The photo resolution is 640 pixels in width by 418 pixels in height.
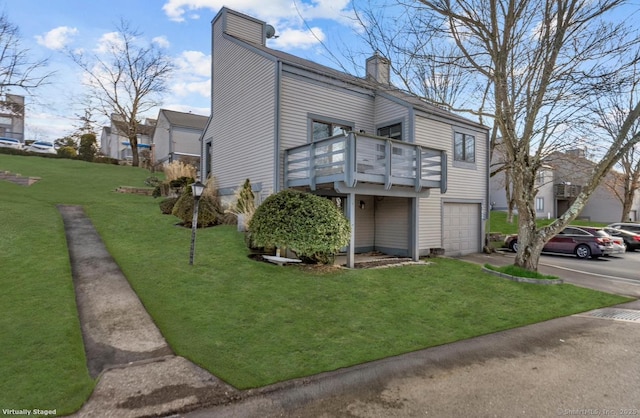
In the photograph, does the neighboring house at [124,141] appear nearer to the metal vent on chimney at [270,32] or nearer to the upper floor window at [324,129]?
the metal vent on chimney at [270,32]

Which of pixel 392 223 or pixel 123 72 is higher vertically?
pixel 123 72

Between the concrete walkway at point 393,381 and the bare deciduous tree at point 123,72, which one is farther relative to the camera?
the bare deciduous tree at point 123,72

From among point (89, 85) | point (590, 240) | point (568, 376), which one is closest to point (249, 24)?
point (568, 376)

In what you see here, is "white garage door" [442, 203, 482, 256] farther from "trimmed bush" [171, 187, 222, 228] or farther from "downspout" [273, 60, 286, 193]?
"trimmed bush" [171, 187, 222, 228]

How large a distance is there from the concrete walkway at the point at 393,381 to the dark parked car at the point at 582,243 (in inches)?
504

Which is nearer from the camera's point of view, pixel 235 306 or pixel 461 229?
pixel 235 306

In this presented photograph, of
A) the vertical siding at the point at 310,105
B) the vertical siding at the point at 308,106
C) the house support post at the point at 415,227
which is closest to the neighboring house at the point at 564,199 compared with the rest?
the vertical siding at the point at 310,105

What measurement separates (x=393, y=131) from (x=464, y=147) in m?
4.13

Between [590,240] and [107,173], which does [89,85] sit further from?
[590,240]

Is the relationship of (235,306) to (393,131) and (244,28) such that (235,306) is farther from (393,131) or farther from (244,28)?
(244,28)

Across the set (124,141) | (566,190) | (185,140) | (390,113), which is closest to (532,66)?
(390,113)

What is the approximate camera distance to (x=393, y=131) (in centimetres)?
1362

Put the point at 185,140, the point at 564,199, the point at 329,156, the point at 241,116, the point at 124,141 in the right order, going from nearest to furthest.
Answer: the point at 329,156 → the point at 241,116 → the point at 185,140 → the point at 564,199 → the point at 124,141

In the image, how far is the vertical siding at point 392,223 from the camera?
503 inches
